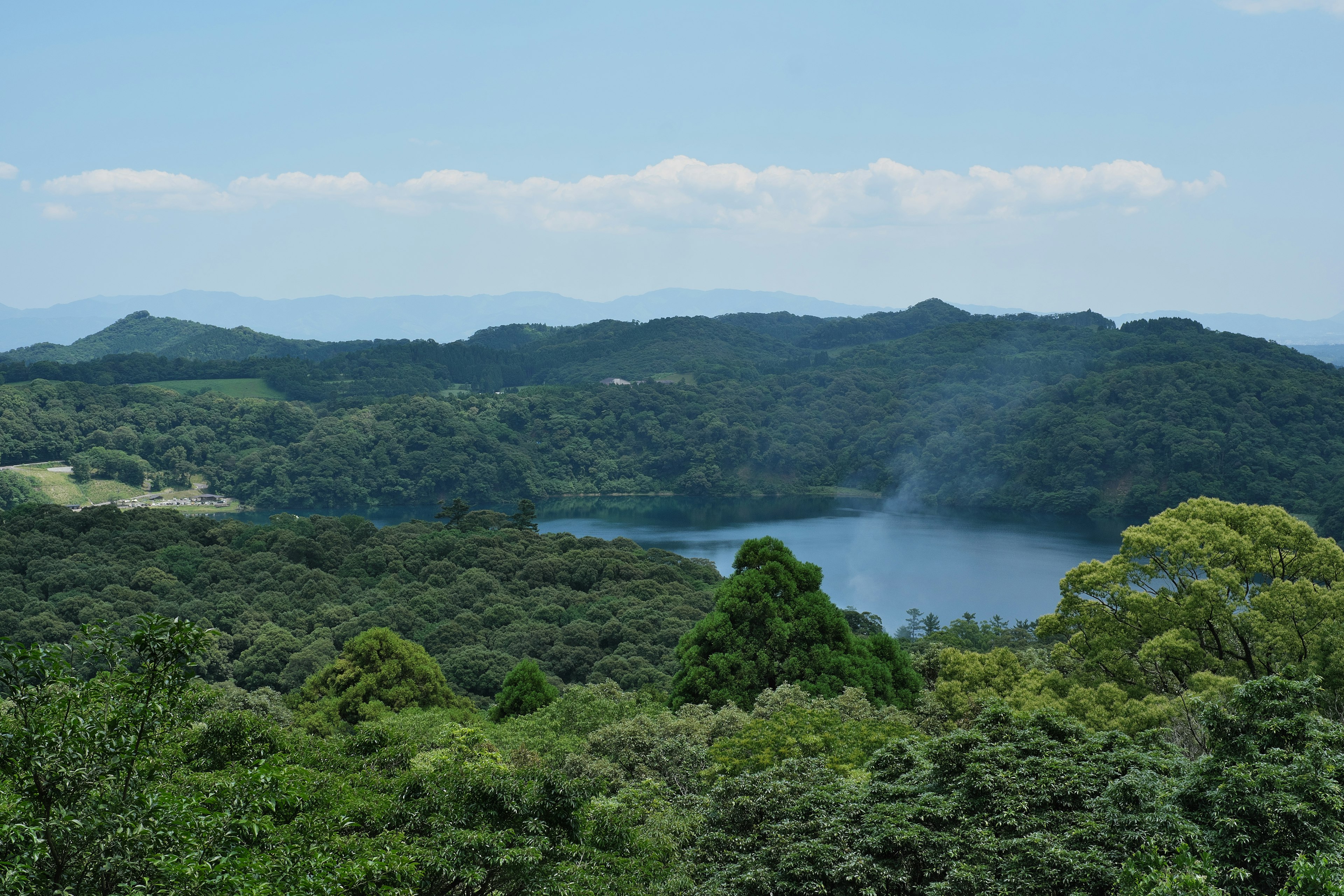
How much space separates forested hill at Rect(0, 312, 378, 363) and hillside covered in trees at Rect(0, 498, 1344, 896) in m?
169

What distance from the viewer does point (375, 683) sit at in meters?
19.4

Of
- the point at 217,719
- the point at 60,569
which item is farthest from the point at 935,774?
the point at 60,569

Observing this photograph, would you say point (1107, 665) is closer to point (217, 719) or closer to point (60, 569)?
point (217, 719)

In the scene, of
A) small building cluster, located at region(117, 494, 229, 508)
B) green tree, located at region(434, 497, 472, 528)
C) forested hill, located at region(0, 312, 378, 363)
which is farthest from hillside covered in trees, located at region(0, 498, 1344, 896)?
forested hill, located at region(0, 312, 378, 363)

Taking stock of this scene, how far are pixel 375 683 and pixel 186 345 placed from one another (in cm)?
18812

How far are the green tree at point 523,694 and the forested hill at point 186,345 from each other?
166m

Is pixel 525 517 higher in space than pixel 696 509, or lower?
higher

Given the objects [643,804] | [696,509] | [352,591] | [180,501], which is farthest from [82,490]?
[643,804]

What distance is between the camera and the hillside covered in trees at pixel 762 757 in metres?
5.78

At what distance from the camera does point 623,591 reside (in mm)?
38875

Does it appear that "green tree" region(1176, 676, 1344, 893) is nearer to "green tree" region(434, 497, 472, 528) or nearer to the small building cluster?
"green tree" region(434, 497, 472, 528)

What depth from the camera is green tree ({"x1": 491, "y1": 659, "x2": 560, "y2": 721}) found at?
60.8 ft

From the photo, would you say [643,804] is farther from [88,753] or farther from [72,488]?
[72,488]

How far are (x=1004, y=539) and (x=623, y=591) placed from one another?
41901mm
